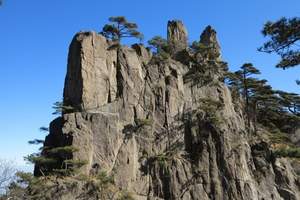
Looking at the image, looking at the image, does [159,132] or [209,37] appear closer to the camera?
[159,132]

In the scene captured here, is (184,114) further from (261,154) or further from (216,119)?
(261,154)

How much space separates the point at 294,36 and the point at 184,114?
22.8 metres

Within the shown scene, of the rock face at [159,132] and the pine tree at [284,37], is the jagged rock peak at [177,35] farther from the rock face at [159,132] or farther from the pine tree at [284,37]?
the pine tree at [284,37]

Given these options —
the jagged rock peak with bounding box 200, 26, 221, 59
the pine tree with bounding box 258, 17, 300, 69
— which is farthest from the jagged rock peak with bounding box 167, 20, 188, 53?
the pine tree with bounding box 258, 17, 300, 69

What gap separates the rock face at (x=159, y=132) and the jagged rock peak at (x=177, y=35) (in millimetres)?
3247

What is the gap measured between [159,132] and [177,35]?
14.3 meters

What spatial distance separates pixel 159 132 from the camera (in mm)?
36281

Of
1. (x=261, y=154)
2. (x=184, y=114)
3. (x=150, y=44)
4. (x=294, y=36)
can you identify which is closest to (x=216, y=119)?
(x=184, y=114)

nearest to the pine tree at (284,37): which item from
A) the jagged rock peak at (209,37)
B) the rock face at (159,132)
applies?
the rock face at (159,132)

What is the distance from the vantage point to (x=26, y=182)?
92.4 ft

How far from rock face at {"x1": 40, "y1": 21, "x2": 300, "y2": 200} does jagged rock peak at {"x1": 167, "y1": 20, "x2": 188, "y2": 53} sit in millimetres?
3247

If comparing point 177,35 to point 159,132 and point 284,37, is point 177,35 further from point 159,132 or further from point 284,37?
point 284,37

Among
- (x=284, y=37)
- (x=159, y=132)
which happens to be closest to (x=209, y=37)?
(x=159, y=132)

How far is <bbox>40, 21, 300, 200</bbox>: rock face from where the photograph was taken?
32625 mm
